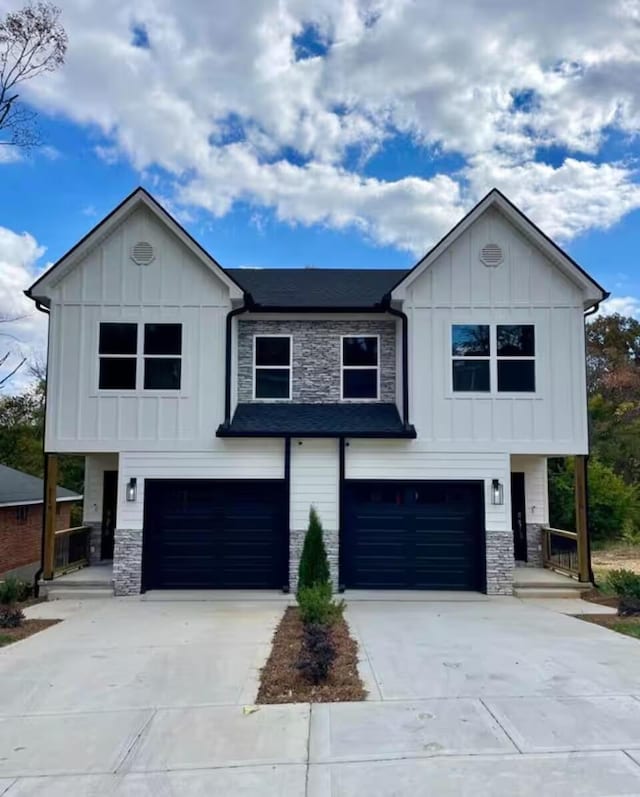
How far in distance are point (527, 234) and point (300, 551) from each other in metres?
8.30

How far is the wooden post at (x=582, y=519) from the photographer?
12492 millimetres

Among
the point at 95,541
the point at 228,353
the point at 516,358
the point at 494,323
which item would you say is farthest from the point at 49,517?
the point at 516,358

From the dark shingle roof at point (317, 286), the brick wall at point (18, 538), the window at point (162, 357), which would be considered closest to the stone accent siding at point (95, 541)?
the window at point (162, 357)

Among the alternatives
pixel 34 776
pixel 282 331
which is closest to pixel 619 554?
pixel 282 331

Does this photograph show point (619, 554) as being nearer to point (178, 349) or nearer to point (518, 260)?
point (518, 260)

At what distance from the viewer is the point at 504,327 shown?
12.8 meters

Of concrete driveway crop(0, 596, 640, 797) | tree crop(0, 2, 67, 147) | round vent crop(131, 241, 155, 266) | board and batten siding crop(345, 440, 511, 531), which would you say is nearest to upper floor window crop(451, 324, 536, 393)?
board and batten siding crop(345, 440, 511, 531)

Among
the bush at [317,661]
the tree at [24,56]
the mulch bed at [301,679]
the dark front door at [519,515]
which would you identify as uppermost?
the tree at [24,56]

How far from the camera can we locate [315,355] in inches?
532

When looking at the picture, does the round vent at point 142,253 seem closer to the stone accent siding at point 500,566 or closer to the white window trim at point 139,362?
the white window trim at point 139,362

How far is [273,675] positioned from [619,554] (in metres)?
16.0

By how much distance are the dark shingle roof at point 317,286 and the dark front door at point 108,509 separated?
19.3 ft

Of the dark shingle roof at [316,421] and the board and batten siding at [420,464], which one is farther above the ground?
the dark shingle roof at [316,421]

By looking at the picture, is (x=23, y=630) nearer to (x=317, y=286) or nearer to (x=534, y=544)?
(x=317, y=286)
